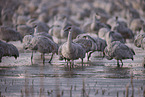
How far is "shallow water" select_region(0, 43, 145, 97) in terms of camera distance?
1134 cm

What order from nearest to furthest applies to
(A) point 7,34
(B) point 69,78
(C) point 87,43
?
(B) point 69,78 → (C) point 87,43 → (A) point 7,34

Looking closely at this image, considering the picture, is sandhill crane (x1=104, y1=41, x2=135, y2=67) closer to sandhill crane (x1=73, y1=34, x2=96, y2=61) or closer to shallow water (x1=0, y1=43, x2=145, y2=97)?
shallow water (x1=0, y1=43, x2=145, y2=97)

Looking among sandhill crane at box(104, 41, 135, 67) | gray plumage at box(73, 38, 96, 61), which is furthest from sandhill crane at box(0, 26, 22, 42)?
sandhill crane at box(104, 41, 135, 67)

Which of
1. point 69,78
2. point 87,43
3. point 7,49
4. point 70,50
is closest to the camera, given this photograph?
point 69,78

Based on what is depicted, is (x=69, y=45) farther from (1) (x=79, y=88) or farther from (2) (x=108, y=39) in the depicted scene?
(2) (x=108, y=39)

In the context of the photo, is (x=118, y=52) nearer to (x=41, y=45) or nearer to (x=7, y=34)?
(x=41, y=45)

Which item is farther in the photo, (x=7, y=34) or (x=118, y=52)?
(x=7, y=34)

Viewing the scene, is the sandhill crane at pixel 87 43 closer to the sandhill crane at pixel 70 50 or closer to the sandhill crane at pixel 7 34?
the sandhill crane at pixel 70 50

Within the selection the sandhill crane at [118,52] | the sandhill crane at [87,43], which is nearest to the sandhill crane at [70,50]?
the sandhill crane at [118,52]

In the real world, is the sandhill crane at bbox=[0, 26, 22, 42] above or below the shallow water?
above

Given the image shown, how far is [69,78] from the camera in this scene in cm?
1374

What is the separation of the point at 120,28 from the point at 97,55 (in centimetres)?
654

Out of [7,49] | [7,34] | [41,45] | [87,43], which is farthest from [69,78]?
[7,34]

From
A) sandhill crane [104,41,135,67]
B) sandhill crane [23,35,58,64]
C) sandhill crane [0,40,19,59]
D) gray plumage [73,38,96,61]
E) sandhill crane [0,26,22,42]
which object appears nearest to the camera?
sandhill crane [0,40,19,59]
